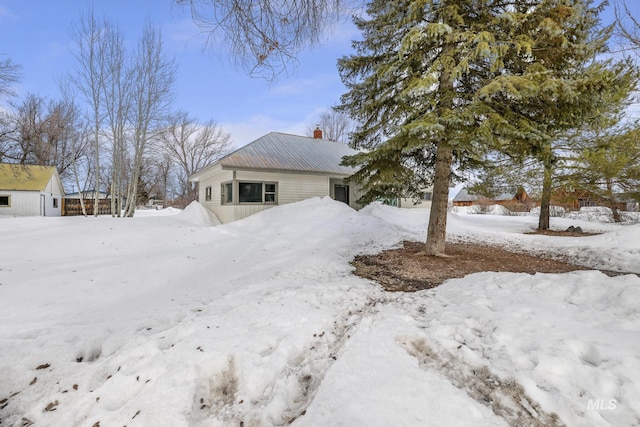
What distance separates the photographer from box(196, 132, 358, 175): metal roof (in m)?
13.1

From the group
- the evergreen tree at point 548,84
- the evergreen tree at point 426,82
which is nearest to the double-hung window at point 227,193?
the evergreen tree at point 426,82

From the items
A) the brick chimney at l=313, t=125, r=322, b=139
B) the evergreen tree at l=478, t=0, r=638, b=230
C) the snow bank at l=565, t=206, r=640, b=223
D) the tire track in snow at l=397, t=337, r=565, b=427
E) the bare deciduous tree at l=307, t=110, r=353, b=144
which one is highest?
the bare deciduous tree at l=307, t=110, r=353, b=144

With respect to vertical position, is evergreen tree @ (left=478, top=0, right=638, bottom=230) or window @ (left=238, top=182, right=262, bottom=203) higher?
evergreen tree @ (left=478, top=0, right=638, bottom=230)

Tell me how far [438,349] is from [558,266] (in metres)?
6.29

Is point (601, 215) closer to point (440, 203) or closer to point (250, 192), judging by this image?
point (440, 203)

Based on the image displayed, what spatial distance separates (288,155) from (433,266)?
1078 cm

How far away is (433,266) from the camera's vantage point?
6160mm

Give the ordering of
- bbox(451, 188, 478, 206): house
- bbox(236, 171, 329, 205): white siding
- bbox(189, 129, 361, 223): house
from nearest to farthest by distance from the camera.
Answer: bbox(189, 129, 361, 223): house
bbox(236, 171, 329, 205): white siding
bbox(451, 188, 478, 206): house

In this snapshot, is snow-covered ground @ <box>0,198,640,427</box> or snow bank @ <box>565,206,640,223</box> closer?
snow-covered ground @ <box>0,198,640,427</box>

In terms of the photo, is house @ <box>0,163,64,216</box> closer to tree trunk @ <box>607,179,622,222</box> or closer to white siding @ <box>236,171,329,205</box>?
white siding @ <box>236,171,329,205</box>

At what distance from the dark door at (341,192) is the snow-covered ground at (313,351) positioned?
11006 millimetres

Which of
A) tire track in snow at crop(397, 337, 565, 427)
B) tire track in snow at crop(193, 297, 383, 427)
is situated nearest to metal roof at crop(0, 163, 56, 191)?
tire track in snow at crop(193, 297, 383, 427)

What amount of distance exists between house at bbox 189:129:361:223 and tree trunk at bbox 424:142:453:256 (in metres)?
5.19

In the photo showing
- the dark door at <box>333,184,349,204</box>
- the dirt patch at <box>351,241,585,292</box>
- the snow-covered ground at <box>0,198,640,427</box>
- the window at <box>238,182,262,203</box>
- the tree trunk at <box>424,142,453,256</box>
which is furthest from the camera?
the dark door at <box>333,184,349,204</box>
